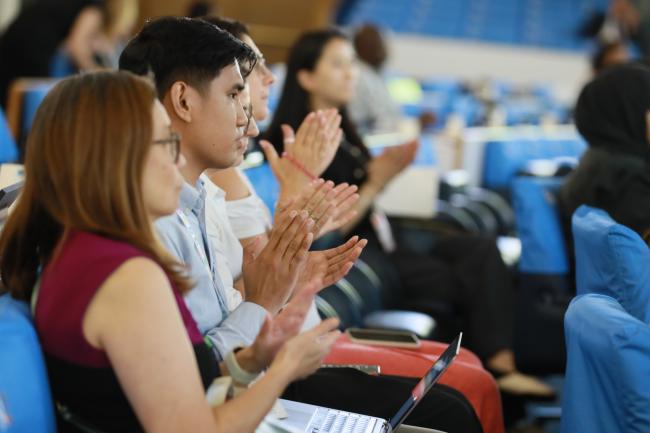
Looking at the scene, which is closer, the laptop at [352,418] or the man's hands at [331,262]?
the laptop at [352,418]

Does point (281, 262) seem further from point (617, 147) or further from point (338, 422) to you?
point (617, 147)

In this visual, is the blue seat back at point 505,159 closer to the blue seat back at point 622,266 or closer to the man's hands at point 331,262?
the blue seat back at point 622,266

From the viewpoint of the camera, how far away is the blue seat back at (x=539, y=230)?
3.53m

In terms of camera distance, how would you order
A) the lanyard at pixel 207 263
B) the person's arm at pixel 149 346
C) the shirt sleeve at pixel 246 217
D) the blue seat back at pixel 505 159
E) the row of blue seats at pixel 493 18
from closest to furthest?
1. the person's arm at pixel 149 346
2. the lanyard at pixel 207 263
3. the shirt sleeve at pixel 246 217
4. the blue seat back at pixel 505 159
5. the row of blue seats at pixel 493 18

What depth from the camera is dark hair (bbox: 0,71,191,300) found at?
1.29 metres

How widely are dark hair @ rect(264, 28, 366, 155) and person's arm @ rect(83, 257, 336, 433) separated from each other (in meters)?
1.79

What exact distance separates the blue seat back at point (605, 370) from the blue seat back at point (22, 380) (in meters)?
0.90

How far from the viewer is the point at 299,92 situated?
3229mm

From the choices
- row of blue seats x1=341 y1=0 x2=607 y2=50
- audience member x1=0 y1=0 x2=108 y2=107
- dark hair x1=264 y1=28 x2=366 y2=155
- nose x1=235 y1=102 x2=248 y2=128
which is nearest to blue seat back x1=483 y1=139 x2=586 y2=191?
dark hair x1=264 y1=28 x2=366 y2=155

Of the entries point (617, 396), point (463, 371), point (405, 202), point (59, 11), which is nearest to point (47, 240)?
point (617, 396)

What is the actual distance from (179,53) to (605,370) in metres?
0.94

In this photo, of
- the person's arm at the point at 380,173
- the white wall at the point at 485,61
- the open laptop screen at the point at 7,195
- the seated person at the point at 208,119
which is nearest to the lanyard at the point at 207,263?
the seated person at the point at 208,119

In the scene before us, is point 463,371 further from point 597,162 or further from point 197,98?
point 597,162

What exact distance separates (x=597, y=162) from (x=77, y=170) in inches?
86.4
